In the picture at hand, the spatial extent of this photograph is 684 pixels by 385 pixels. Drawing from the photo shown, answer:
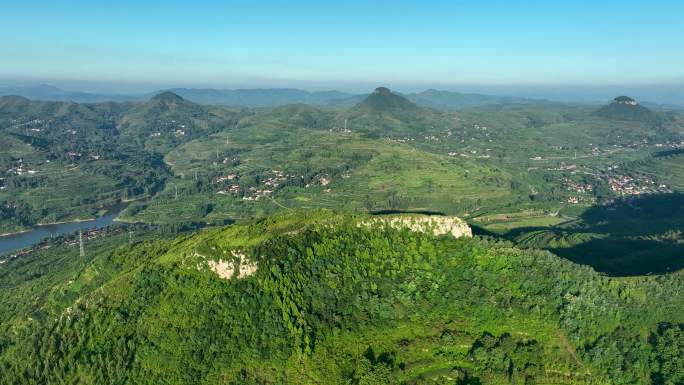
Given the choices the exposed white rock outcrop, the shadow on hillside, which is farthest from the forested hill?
the shadow on hillside

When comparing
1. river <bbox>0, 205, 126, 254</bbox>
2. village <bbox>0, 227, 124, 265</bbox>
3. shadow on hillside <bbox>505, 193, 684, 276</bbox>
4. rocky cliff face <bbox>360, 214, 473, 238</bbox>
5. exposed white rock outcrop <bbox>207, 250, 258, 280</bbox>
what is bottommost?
river <bbox>0, 205, 126, 254</bbox>

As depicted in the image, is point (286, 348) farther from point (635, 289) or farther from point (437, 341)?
point (635, 289)

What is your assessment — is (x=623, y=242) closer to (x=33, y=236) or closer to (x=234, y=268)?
(x=234, y=268)

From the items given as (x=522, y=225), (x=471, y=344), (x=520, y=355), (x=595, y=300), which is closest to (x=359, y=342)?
(x=471, y=344)

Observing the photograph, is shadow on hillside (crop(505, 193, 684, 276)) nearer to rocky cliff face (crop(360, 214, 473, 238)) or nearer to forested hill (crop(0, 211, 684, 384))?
forested hill (crop(0, 211, 684, 384))

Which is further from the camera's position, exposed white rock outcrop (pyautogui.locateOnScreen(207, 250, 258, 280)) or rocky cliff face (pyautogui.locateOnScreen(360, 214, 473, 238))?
rocky cliff face (pyautogui.locateOnScreen(360, 214, 473, 238))

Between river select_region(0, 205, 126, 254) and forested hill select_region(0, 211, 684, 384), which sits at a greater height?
forested hill select_region(0, 211, 684, 384)

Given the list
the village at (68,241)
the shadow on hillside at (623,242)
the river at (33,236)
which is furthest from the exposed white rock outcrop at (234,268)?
the river at (33,236)
